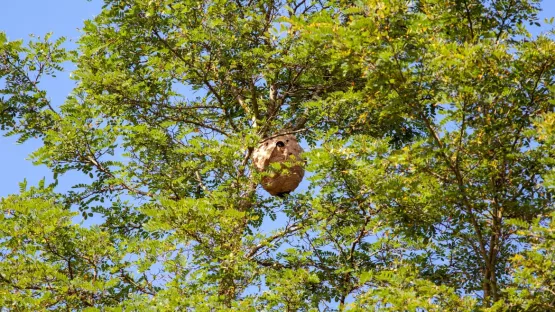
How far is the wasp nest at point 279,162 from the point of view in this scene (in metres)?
11.0

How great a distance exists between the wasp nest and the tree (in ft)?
0.86

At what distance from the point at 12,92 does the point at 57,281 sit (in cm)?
443

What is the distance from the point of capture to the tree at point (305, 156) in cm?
823

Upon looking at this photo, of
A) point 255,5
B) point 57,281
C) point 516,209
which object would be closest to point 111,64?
point 255,5

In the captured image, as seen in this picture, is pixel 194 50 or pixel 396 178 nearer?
pixel 396 178

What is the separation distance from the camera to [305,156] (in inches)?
369

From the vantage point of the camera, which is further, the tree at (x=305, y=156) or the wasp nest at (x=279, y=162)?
the wasp nest at (x=279, y=162)

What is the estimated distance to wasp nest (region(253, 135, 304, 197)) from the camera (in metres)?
11.0

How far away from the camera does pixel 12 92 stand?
42.5 feet

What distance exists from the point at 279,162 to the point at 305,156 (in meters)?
1.78

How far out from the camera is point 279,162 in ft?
36.5

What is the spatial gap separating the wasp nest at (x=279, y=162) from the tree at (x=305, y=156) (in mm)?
261

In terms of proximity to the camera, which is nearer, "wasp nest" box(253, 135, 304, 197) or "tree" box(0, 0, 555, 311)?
"tree" box(0, 0, 555, 311)

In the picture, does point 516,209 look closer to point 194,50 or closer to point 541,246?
point 541,246
